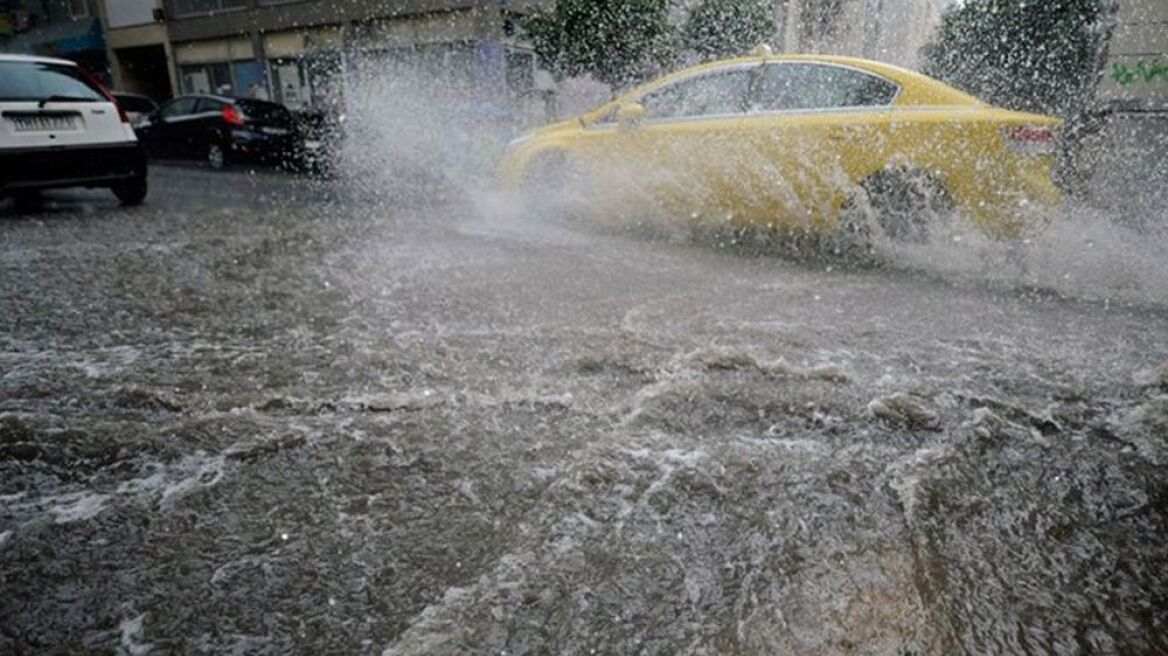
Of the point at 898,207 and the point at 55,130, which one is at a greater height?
the point at 55,130

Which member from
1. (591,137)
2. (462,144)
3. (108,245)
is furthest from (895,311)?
(462,144)

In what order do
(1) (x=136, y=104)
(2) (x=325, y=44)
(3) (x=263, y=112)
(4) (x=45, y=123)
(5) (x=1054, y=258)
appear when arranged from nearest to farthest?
(5) (x=1054, y=258)
(4) (x=45, y=123)
(3) (x=263, y=112)
(1) (x=136, y=104)
(2) (x=325, y=44)

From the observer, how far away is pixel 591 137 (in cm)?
585

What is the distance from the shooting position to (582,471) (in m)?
2.16

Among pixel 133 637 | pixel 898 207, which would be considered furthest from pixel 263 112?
pixel 133 637

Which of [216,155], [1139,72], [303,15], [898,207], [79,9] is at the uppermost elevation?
[79,9]

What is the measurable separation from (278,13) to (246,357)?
21.6 metres

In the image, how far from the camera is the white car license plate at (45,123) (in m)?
5.83

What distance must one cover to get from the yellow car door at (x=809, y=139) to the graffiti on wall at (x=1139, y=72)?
16.0 ft

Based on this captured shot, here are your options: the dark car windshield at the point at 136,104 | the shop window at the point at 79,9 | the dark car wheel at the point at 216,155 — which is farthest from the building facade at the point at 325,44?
the dark car wheel at the point at 216,155

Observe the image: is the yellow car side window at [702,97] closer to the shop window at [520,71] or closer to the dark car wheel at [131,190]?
the dark car wheel at [131,190]

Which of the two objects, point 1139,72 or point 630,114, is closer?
point 630,114

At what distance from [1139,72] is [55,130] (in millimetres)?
11018

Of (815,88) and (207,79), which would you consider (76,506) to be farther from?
(207,79)
